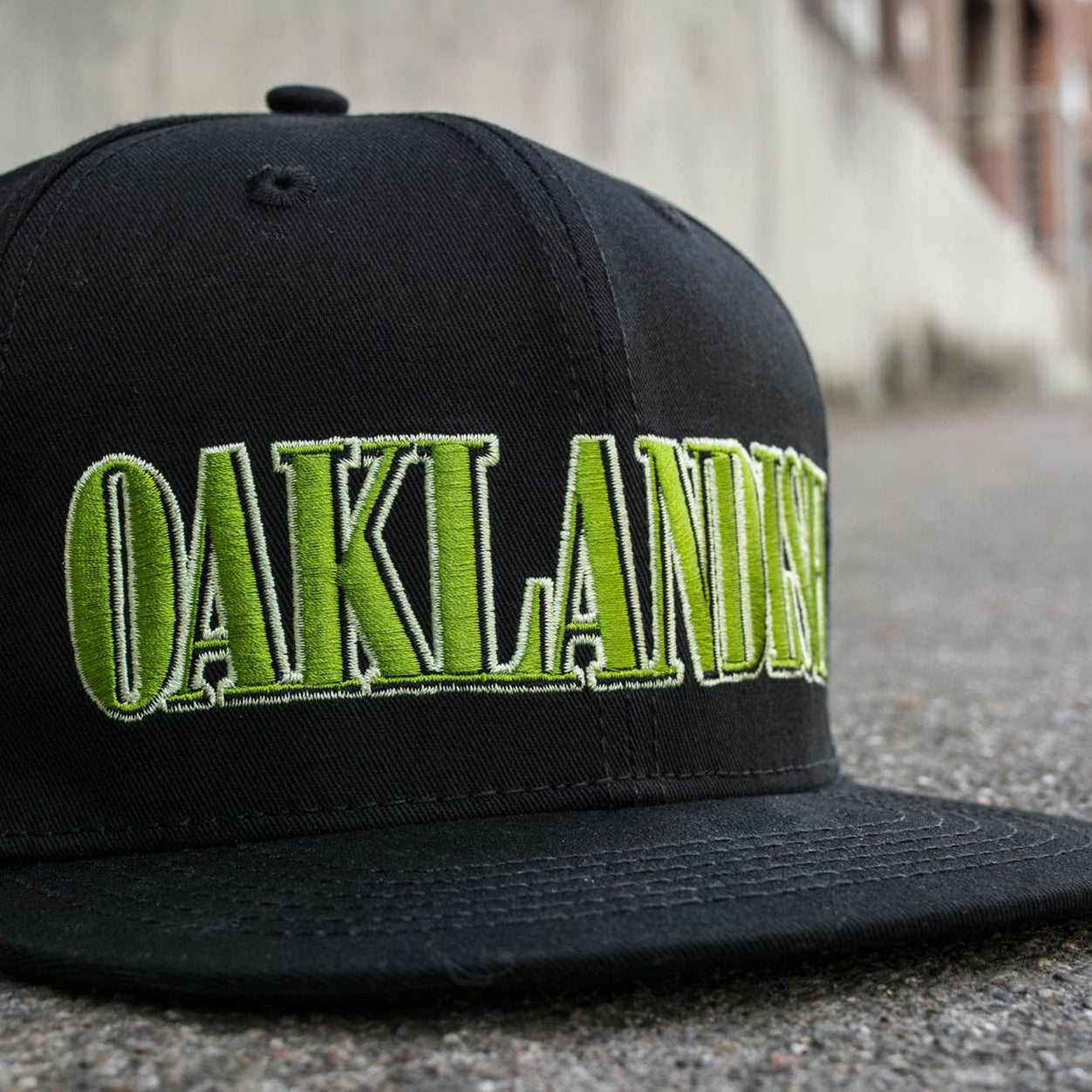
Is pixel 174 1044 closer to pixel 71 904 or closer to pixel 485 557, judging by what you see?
pixel 71 904

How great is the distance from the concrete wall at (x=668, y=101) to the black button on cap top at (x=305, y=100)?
1.73 metres

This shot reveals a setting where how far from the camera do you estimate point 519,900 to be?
921 millimetres

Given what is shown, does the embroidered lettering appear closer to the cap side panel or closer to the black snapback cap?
→ the black snapback cap

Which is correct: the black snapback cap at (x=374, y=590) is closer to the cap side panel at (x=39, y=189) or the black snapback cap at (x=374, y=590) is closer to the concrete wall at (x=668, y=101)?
the cap side panel at (x=39, y=189)

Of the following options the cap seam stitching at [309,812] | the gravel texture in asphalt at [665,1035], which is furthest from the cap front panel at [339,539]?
the gravel texture in asphalt at [665,1035]

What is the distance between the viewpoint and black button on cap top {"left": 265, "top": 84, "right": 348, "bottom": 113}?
57.3 inches

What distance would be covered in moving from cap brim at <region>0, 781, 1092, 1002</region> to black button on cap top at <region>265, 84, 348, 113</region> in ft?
2.43

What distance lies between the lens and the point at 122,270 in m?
1.13

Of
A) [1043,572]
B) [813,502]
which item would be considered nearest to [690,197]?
[1043,572]

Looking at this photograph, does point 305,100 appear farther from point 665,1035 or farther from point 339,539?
point 665,1035

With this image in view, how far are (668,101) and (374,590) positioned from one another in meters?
4.77

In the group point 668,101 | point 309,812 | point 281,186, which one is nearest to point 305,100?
point 281,186

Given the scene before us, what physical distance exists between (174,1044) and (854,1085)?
0.39m

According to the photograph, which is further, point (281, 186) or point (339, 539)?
point (281, 186)
